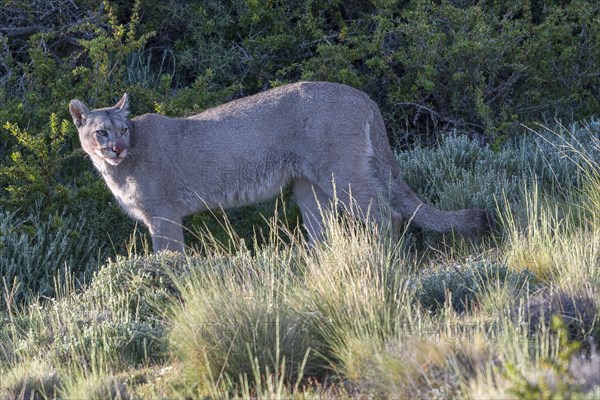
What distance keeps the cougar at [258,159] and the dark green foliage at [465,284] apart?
4.94ft

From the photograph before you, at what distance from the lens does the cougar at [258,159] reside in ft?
25.8

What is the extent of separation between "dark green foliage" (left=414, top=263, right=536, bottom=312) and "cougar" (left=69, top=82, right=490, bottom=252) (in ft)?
4.94

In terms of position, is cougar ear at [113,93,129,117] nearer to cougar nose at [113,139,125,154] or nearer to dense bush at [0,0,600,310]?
cougar nose at [113,139,125,154]

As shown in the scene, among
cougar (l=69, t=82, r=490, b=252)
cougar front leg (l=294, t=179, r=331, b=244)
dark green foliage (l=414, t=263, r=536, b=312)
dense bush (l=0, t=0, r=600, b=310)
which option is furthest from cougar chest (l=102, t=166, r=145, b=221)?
dark green foliage (l=414, t=263, r=536, b=312)

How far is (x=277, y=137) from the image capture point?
26.3 ft

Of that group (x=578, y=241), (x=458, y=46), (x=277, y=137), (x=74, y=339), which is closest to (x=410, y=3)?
(x=458, y=46)

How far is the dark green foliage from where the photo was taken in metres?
5.78

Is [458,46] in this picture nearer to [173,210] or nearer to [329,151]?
[329,151]

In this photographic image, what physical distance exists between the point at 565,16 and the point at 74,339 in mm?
7546

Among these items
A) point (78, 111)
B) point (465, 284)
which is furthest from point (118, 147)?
point (465, 284)

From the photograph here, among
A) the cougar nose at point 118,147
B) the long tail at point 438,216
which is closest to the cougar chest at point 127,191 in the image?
the cougar nose at point 118,147

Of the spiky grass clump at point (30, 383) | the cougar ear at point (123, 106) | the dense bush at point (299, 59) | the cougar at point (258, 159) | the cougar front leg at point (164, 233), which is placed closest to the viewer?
the spiky grass clump at point (30, 383)

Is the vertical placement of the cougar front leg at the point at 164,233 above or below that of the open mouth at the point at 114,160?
below

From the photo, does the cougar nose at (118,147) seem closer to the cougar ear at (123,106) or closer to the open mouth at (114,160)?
the open mouth at (114,160)
